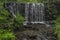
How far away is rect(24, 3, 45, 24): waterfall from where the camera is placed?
40.7 feet

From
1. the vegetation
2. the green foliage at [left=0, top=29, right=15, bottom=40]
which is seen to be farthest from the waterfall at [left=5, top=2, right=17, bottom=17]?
the green foliage at [left=0, top=29, right=15, bottom=40]

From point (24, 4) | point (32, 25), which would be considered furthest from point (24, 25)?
point (24, 4)

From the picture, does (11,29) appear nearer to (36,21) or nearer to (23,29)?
(23,29)

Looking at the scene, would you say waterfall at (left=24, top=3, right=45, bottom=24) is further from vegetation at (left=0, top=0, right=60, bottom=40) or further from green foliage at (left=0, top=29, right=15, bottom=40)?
green foliage at (left=0, top=29, right=15, bottom=40)

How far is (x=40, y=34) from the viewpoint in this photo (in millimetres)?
9773

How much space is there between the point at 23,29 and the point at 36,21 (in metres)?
2.22

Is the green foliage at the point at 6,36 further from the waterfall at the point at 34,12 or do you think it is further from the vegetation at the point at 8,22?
the waterfall at the point at 34,12

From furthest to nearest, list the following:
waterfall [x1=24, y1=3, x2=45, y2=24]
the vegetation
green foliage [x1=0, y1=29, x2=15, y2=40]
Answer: waterfall [x1=24, y1=3, x2=45, y2=24]
the vegetation
green foliage [x1=0, y1=29, x2=15, y2=40]

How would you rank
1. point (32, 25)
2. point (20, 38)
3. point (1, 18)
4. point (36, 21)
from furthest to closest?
1. point (36, 21)
2. point (32, 25)
3. point (1, 18)
4. point (20, 38)

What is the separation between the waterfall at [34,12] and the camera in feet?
40.7

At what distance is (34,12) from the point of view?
12.7 metres

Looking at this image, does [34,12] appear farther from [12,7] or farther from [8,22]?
[8,22]

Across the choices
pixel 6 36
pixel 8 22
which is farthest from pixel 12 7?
pixel 6 36

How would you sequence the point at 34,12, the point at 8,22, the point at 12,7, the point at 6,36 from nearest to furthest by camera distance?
1. the point at 6,36
2. the point at 8,22
3. the point at 12,7
4. the point at 34,12
